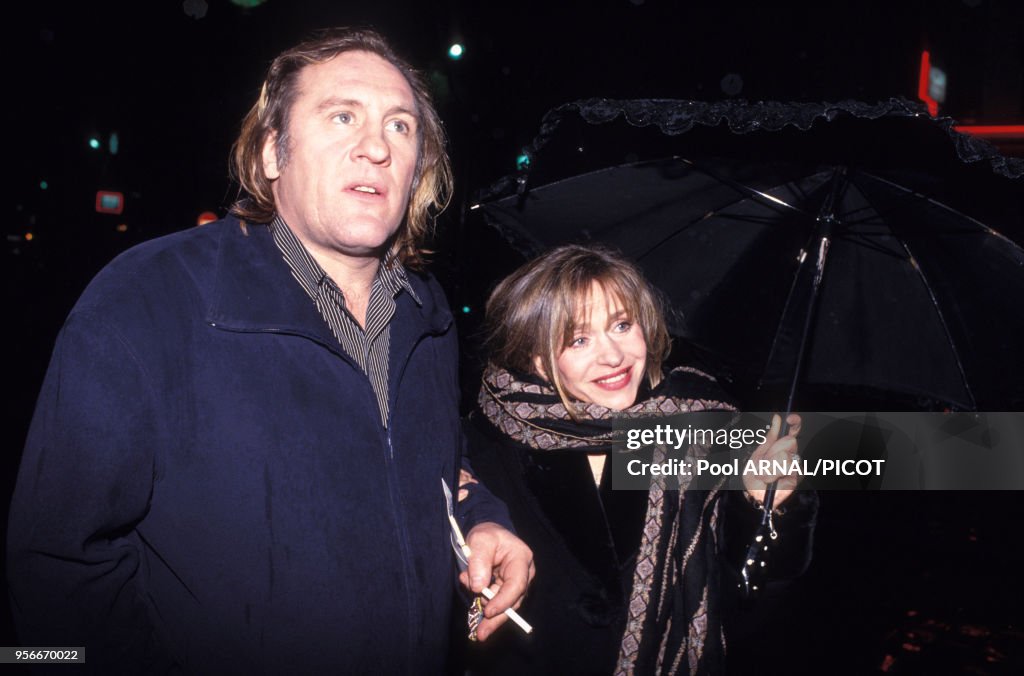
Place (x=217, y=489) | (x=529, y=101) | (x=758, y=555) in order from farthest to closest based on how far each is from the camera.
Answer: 1. (x=529, y=101)
2. (x=758, y=555)
3. (x=217, y=489)

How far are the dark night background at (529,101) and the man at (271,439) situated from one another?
341cm

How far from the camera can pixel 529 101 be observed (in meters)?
8.09

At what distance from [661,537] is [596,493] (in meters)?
0.27

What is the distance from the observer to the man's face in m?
1.47

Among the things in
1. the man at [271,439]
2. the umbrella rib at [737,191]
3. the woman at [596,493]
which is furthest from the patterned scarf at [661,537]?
the umbrella rib at [737,191]

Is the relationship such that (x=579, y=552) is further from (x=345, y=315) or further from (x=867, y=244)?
(x=867, y=244)

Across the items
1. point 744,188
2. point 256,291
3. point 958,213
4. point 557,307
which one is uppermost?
point 744,188

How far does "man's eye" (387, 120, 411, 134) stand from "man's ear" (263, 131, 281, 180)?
0.31 meters

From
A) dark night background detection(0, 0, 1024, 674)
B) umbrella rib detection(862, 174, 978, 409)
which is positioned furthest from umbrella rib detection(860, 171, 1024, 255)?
dark night background detection(0, 0, 1024, 674)

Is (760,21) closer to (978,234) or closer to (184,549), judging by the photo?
(978,234)

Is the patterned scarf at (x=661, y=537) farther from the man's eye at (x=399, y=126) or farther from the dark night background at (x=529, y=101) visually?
the dark night background at (x=529, y=101)

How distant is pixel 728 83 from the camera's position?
7117mm

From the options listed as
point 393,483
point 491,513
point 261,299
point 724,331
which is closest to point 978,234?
point 724,331

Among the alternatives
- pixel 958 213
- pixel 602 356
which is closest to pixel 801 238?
pixel 958 213
